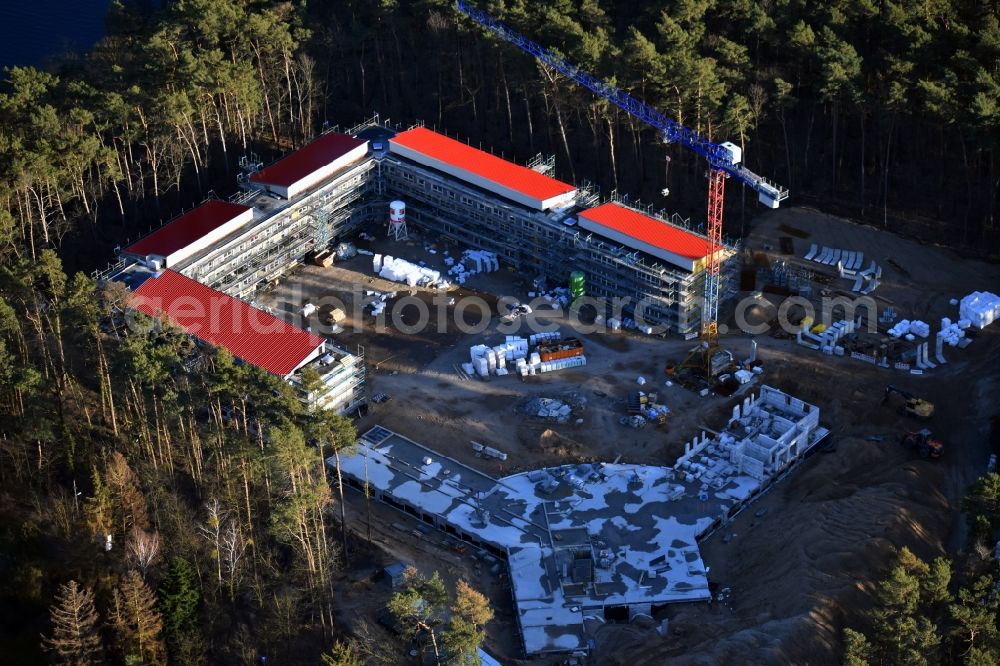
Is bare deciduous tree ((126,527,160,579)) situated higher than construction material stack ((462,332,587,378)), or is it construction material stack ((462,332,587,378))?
construction material stack ((462,332,587,378))

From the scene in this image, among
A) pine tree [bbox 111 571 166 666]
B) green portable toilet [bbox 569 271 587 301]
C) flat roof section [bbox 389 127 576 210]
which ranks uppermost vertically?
flat roof section [bbox 389 127 576 210]

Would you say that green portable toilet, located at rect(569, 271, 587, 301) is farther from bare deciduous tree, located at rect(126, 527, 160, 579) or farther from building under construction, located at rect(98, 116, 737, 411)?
bare deciduous tree, located at rect(126, 527, 160, 579)

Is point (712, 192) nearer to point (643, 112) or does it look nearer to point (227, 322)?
point (643, 112)

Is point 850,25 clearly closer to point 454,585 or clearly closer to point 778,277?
point 778,277

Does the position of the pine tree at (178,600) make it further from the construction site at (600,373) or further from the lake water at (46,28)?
the lake water at (46,28)

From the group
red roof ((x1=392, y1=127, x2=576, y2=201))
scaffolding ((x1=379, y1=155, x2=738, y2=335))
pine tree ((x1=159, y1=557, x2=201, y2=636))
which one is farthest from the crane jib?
pine tree ((x1=159, y1=557, x2=201, y2=636))

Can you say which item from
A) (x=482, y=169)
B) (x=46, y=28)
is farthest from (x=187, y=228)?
(x=46, y=28)

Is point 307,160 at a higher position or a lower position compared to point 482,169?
higher
